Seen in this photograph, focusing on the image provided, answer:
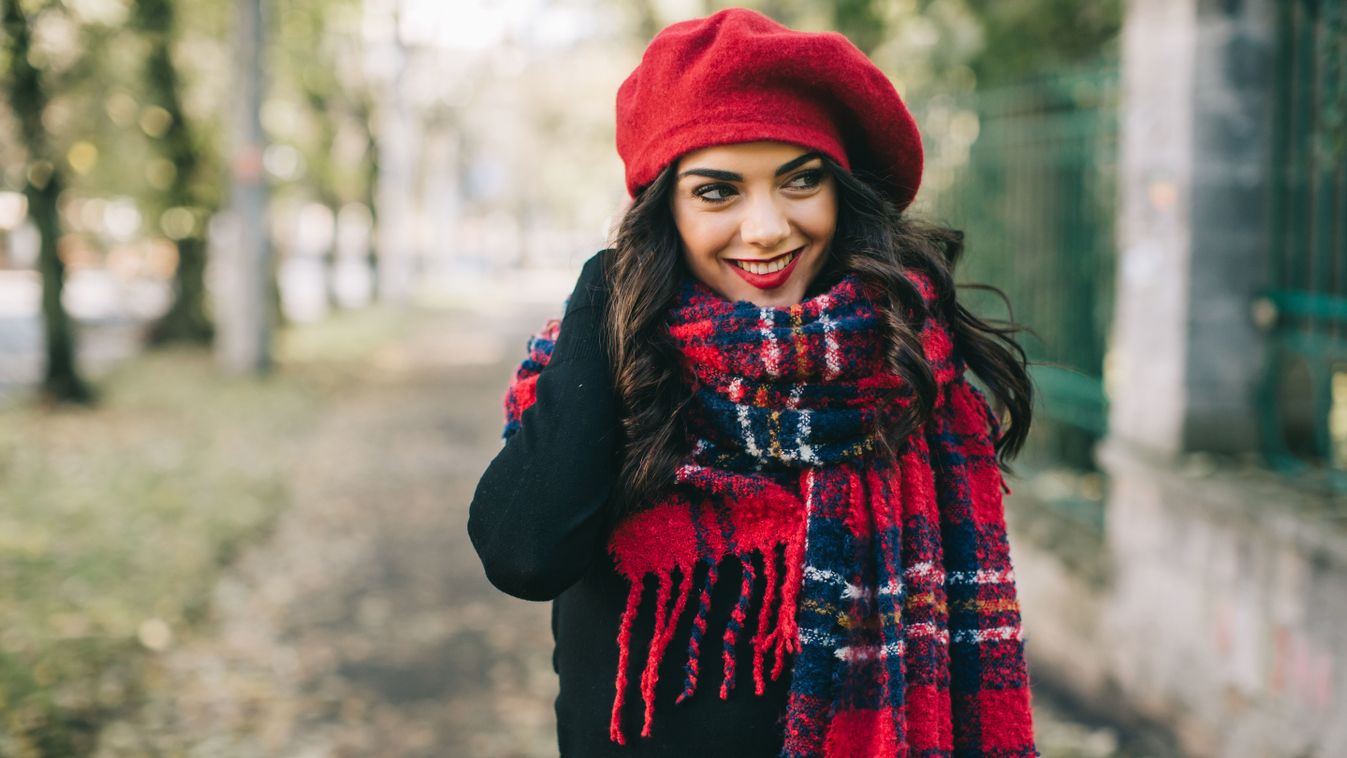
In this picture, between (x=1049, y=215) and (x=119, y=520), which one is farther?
(x=119, y=520)

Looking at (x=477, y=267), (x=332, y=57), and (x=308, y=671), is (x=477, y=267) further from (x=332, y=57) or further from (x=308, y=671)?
(x=308, y=671)

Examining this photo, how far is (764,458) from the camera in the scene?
1739 millimetres

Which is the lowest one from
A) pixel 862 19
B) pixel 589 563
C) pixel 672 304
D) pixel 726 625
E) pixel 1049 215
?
pixel 726 625

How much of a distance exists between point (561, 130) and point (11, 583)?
32785 mm

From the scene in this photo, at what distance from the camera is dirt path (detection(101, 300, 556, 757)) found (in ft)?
14.6

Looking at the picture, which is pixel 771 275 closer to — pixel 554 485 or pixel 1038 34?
pixel 554 485

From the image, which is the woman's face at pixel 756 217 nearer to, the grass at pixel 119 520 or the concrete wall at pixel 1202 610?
the concrete wall at pixel 1202 610

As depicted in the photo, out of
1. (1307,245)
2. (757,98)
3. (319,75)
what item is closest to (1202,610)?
(1307,245)

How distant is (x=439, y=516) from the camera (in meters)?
7.96

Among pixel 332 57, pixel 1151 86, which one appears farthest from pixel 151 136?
pixel 1151 86

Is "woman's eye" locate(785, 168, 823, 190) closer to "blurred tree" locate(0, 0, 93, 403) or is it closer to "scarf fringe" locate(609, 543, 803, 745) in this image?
"scarf fringe" locate(609, 543, 803, 745)

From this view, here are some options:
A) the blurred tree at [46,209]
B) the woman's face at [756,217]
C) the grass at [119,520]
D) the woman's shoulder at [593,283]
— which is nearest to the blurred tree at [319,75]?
the grass at [119,520]

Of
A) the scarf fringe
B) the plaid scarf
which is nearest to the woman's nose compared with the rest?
the plaid scarf

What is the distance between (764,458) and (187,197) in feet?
45.3
